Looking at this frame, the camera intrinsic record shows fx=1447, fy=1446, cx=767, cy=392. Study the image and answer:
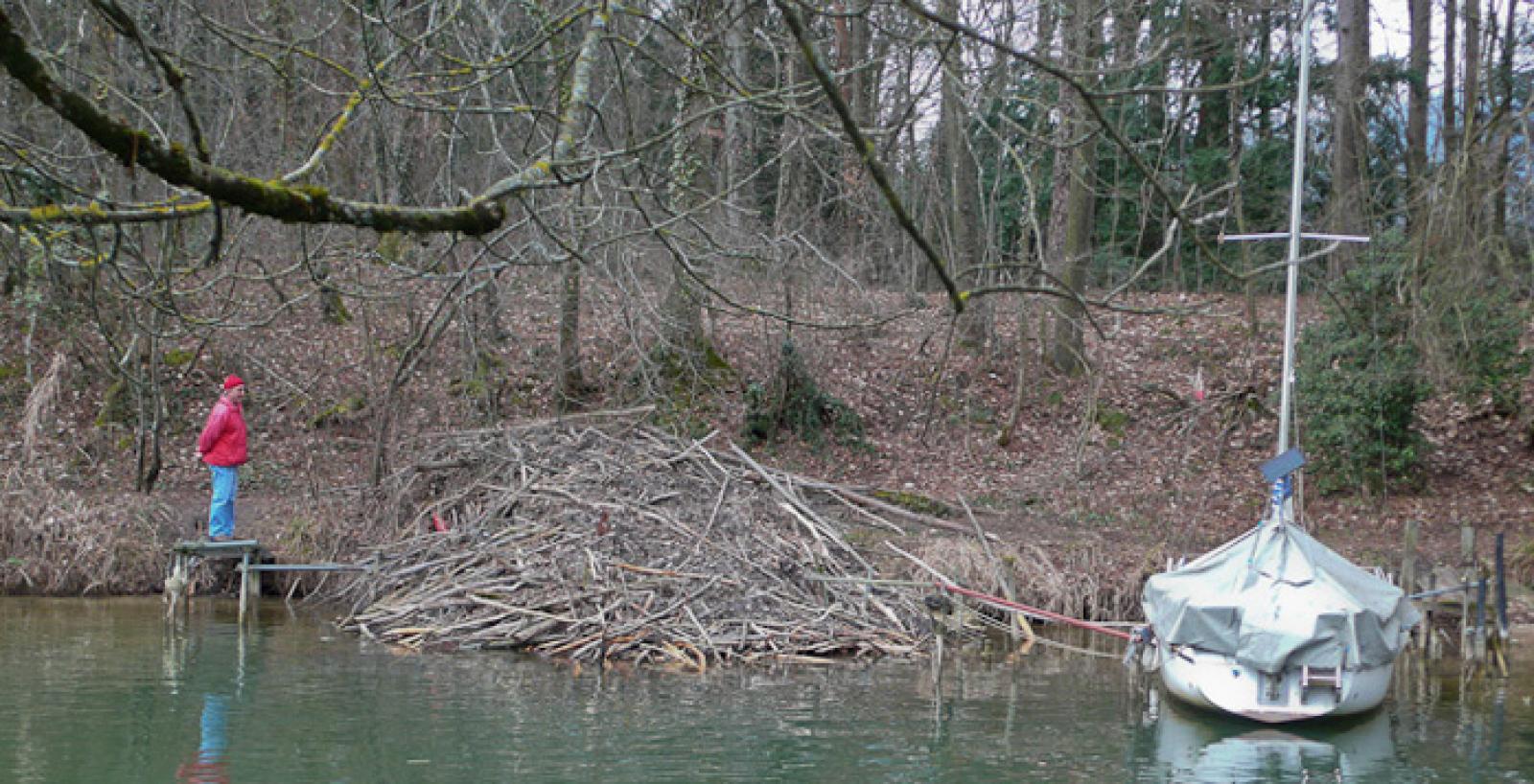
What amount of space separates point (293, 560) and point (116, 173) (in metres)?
5.23

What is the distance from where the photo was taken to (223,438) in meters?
15.8

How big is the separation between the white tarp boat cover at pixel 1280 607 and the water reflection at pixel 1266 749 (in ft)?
2.04

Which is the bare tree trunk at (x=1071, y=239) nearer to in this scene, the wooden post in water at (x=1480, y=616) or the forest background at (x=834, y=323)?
the forest background at (x=834, y=323)

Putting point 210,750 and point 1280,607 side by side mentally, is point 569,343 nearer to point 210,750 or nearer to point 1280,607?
point 210,750

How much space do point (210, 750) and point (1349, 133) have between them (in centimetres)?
1882

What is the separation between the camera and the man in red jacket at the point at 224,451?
51.8 feet

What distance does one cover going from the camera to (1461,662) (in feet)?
50.2

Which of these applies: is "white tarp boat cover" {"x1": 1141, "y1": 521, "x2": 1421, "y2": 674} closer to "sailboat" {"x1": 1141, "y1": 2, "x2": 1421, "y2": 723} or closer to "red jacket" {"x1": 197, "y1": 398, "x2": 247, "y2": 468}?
"sailboat" {"x1": 1141, "y1": 2, "x2": 1421, "y2": 723}

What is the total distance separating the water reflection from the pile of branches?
3.07 m

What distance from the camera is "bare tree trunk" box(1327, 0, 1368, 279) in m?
20.4

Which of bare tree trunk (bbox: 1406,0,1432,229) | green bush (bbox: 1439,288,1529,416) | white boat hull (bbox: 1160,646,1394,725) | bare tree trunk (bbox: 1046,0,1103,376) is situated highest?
bare tree trunk (bbox: 1406,0,1432,229)

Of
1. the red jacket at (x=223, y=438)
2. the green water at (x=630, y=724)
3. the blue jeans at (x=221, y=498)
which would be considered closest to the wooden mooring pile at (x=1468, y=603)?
the green water at (x=630, y=724)

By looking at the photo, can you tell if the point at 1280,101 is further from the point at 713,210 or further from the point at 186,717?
the point at 186,717

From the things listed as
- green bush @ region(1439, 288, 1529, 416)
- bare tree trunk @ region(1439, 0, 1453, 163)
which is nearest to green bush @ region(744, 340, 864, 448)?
green bush @ region(1439, 288, 1529, 416)
